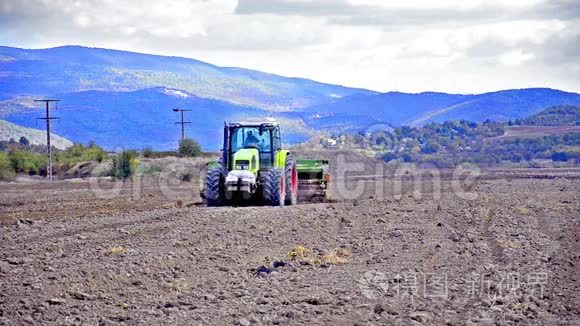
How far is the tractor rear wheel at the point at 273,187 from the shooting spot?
24906mm

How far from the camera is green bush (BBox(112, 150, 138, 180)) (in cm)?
5691

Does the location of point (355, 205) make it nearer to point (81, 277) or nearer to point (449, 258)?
point (449, 258)

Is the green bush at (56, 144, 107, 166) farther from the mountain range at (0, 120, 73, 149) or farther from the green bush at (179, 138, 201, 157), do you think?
the mountain range at (0, 120, 73, 149)

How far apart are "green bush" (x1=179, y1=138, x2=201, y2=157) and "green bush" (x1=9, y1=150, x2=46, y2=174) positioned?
38.8ft

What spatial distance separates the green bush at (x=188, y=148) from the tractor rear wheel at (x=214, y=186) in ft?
Result: 158

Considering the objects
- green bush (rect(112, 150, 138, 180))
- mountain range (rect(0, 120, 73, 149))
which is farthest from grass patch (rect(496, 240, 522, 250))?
mountain range (rect(0, 120, 73, 149))

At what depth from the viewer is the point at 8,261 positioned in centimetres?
1465

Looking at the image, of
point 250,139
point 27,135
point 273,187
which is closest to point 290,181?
point 273,187

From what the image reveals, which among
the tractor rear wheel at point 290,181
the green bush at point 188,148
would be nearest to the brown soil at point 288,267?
the tractor rear wheel at point 290,181

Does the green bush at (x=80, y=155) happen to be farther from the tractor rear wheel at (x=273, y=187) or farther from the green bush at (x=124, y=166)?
the tractor rear wheel at (x=273, y=187)

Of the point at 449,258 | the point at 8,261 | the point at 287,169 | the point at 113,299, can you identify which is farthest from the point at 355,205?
the point at 113,299

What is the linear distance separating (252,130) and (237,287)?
13.5m

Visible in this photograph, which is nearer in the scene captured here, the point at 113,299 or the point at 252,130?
the point at 113,299

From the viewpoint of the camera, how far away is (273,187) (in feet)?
82.2
